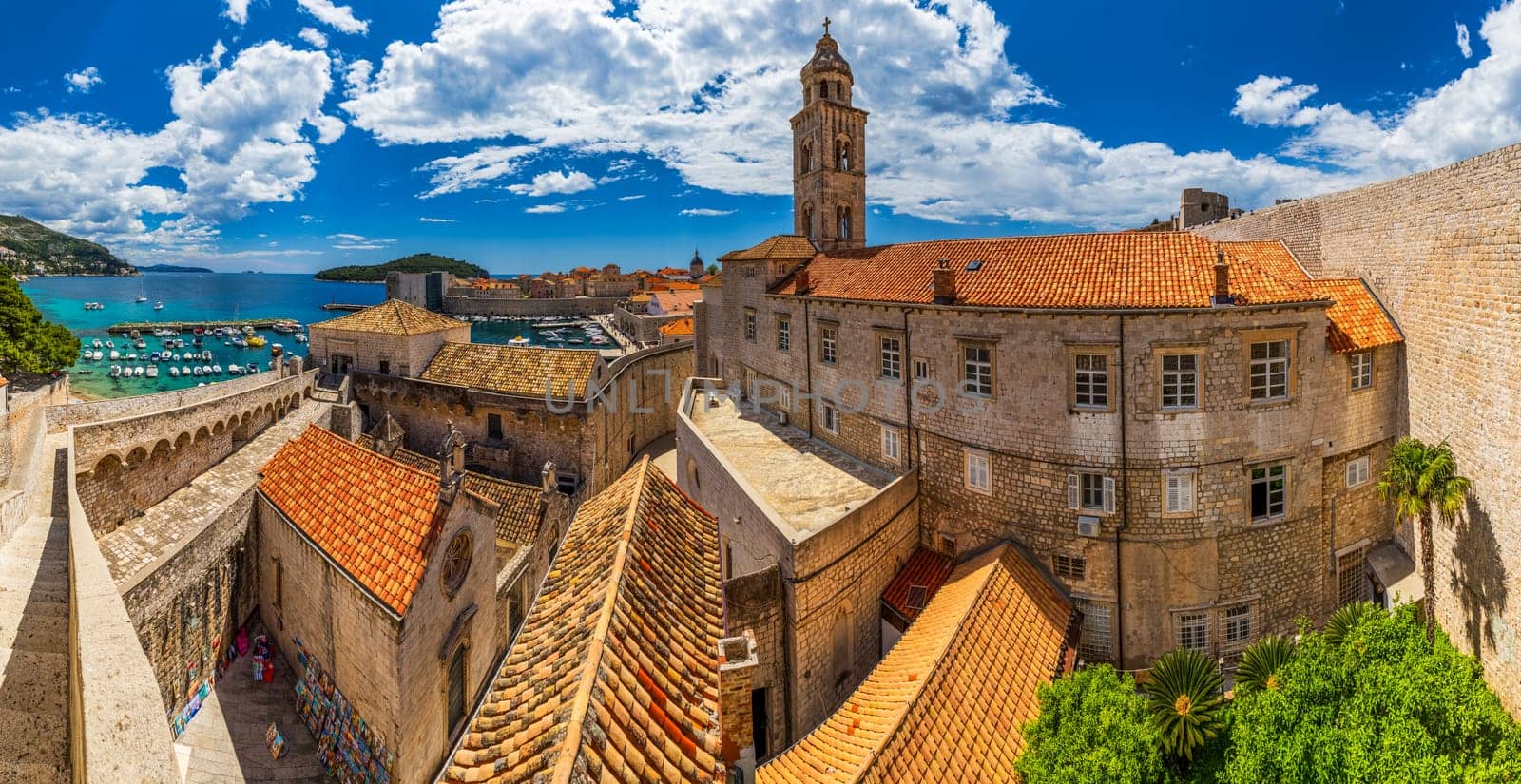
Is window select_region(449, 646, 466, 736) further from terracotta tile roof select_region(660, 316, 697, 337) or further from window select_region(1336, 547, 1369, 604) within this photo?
terracotta tile roof select_region(660, 316, 697, 337)

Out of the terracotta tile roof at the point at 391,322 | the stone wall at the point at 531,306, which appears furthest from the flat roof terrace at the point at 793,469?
the stone wall at the point at 531,306

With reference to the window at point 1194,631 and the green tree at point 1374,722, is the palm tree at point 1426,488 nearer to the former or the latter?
the green tree at point 1374,722

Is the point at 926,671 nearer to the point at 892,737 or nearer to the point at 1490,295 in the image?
the point at 892,737

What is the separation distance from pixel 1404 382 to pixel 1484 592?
17.9 ft

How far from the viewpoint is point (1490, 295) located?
12156 mm

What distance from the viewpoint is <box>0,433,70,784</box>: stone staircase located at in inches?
251

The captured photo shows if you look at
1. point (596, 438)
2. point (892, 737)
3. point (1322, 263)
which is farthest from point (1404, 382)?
point (596, 438)

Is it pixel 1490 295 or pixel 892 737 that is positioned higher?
pixel 1490 295

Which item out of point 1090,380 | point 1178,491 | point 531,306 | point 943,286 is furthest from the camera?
point 531,306

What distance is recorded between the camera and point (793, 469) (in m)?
20.4

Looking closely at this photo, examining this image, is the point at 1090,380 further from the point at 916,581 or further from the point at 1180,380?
the point at 916,581

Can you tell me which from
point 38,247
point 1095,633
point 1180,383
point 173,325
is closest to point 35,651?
point 1095,633

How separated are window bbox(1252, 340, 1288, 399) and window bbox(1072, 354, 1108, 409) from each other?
Result: 3.03 m

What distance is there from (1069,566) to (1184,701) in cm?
491
